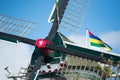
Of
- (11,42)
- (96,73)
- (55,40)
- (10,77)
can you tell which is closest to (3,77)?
(10,77)

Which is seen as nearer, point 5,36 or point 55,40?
point 5,36

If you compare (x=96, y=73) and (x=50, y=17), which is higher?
(x=50, y=17)

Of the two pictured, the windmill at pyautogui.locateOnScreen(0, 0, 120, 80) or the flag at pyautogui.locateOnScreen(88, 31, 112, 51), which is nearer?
the windmill at pyautogui.locateOnScreen(0, 0, 120, 80)

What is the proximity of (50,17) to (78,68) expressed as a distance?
4461 millimetres

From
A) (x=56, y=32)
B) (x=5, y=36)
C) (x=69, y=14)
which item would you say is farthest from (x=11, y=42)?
(x=69, y=14)

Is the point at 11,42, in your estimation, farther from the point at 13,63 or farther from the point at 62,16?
the point at 62,16

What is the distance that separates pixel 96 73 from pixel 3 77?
23.7 feet

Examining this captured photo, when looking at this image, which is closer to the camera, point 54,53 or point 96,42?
point 54,53

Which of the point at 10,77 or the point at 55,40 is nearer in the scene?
the point at 10,77

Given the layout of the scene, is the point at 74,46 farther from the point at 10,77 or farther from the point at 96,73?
the point at 10,77

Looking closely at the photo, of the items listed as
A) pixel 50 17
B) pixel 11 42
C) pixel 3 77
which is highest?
pixel 50 17

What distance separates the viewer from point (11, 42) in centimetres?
2564

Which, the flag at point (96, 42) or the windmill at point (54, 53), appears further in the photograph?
the flag at point (96, 42)

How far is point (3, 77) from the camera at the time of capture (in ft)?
83.0
